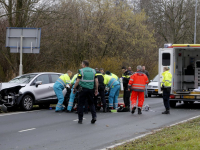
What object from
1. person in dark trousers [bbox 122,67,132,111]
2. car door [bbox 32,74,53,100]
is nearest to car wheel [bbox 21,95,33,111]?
car door [bbox 32,74,53,100]

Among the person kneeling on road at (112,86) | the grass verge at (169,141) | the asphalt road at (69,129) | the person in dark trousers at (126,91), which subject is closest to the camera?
the grass verge at (169,141)

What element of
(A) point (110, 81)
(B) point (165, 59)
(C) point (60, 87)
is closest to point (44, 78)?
(C) point (60, 87)

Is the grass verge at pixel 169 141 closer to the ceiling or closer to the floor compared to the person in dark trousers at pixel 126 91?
closer to the floor

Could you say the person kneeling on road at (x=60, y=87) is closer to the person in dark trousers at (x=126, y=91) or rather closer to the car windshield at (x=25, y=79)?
the car windshield at (x=25, y=79)

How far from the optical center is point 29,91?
14672 mm

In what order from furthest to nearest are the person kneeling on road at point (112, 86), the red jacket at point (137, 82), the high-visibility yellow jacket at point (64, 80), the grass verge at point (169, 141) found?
1. the high-visibility yellow jacket at point (64, 80)
2. the person kneeling on road at point (112, 86)
3. the red jacket at point (137, 82)
4. the grass verge at point (169, 141)

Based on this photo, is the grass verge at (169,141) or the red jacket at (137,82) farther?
the red jacket at (137,82)

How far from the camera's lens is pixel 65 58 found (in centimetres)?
2866

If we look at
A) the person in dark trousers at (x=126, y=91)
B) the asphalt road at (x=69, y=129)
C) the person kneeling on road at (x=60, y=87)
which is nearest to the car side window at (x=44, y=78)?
the person kneeling on road at (x=60, y=87)

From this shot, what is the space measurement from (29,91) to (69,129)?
17.0ft

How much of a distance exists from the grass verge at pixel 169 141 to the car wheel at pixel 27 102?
703cm

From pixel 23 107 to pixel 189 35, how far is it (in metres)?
34.0

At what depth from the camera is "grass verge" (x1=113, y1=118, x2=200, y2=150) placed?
6.91m

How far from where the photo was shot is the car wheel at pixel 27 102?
14.5 metres
